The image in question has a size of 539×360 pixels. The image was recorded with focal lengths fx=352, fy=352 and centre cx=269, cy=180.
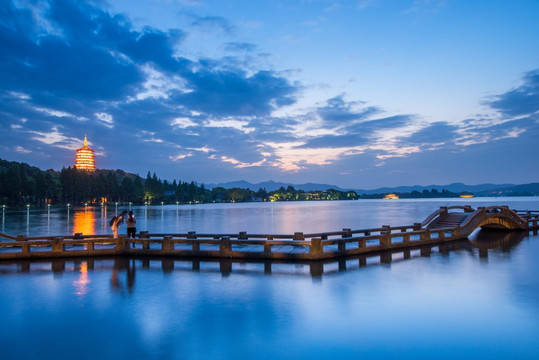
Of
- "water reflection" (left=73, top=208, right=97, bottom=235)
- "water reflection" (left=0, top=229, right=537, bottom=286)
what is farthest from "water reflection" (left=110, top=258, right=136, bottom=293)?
"water reflection" (left=73, top=208, right=97, bottom=235)

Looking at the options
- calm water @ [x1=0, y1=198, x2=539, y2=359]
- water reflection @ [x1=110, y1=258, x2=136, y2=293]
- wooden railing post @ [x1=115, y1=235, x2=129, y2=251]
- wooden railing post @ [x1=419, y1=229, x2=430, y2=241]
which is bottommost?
calm water @ [x1=0, y1=198, x2=539, y2=359]

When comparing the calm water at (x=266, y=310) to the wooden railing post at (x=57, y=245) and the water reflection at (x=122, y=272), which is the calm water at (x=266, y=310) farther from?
the wooden railing post at (x=57, y=245)

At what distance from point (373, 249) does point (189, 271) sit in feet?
31.7

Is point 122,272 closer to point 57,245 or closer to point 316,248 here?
point 57,245

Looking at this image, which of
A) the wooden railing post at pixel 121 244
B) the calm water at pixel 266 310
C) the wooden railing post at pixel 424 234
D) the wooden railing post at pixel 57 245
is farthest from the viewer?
the wooden railing post at pixel 424 234

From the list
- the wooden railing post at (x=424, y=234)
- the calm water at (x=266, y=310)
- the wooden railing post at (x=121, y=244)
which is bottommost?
the calm water at (x=266, y=310)

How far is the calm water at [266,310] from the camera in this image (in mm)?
7324

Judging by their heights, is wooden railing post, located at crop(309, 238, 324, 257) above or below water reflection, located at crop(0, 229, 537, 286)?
above

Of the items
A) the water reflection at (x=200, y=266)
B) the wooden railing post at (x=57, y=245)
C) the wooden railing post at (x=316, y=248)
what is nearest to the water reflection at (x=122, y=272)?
the water reflection at (x=200, y=266)

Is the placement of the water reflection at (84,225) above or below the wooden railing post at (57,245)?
below

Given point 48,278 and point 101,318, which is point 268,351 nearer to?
point 101,318

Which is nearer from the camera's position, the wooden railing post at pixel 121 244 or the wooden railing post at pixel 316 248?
the wooden railing post at pixel 316 248

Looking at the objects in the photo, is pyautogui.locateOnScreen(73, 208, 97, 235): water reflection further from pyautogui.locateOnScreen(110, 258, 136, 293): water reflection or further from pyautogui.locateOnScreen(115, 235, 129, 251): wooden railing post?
pyautogui.locateOnScreen(110, 258, 136, 293): water reflection

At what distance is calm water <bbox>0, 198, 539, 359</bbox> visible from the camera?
7.32 meters
